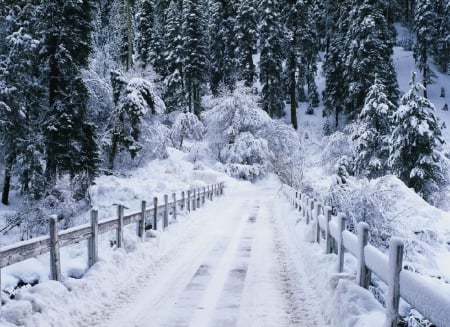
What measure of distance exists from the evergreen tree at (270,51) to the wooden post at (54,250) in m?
47.4

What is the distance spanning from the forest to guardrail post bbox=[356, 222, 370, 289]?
11.3 meters

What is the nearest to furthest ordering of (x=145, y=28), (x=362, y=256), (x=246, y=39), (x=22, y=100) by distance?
(x=362, y=256) → (x=22, y=100) → (x=246, y=39) → (x=145, y=28)

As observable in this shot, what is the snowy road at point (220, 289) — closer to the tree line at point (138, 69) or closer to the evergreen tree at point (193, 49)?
the tree line at point (138, 69)

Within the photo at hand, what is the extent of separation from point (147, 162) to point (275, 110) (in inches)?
1021

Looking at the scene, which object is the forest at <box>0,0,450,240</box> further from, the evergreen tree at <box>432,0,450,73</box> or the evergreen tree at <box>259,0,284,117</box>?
the evergreen tree at <box>432,0,450,73</box>

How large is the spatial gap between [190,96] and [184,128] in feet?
24.5

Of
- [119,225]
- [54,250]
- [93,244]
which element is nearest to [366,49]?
[119,225]

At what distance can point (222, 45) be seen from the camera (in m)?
64.7

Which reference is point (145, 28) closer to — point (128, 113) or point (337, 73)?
point (337, 73)

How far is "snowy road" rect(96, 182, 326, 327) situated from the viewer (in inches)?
254

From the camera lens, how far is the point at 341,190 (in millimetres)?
14203

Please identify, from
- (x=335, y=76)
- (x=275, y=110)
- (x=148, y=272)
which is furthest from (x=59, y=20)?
(x=335, y=76)

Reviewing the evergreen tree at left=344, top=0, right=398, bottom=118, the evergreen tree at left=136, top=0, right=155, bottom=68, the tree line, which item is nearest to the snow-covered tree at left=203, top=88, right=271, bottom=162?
the tree line

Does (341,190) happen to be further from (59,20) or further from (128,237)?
(59,20)
